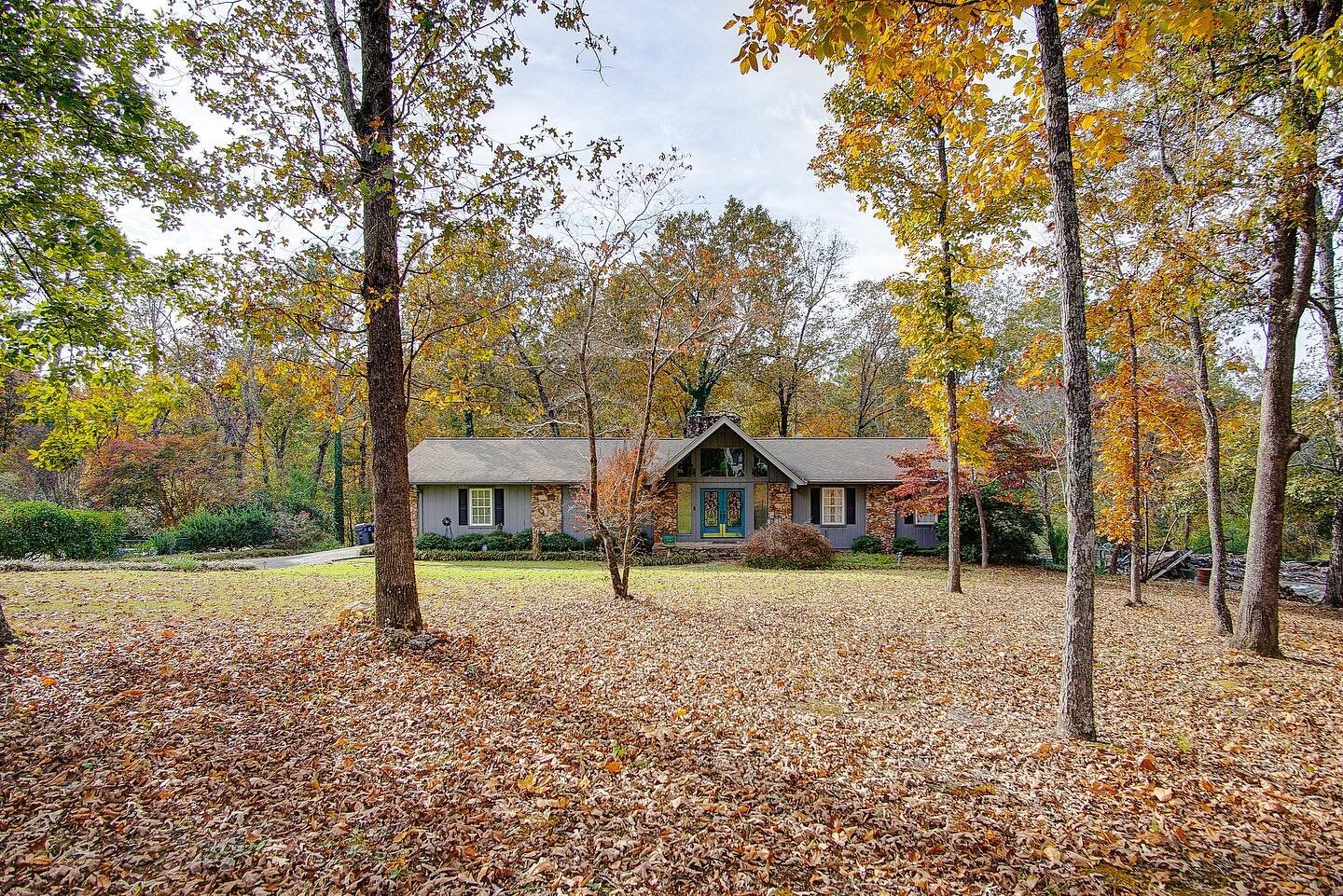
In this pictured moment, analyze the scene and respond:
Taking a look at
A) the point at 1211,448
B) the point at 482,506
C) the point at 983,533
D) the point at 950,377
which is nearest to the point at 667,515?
the point at 482,506

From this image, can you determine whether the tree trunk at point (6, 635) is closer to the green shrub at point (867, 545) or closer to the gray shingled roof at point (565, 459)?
the gray shingled roof at point (565, 459)

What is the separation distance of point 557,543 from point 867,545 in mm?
11146

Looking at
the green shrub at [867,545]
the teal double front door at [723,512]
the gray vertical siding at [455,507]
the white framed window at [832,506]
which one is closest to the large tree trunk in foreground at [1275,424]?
the green shrub at [867,545]

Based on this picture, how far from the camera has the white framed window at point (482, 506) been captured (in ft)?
66.7

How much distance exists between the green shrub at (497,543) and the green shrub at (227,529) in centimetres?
838

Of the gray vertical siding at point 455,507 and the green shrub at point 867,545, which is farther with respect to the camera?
the green shrub at point 867,545

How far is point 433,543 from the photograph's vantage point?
19.4 metres

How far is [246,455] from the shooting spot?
1029 inches

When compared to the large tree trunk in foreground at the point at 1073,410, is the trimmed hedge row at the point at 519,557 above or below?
below

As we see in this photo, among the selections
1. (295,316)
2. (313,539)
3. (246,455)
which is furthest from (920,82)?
(246,455)

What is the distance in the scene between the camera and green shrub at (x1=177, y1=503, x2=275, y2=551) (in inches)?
728

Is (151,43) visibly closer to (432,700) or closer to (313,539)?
(432,700)

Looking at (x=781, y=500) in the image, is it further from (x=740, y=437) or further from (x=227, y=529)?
(x=227, y=529)

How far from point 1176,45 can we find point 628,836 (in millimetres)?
11020
